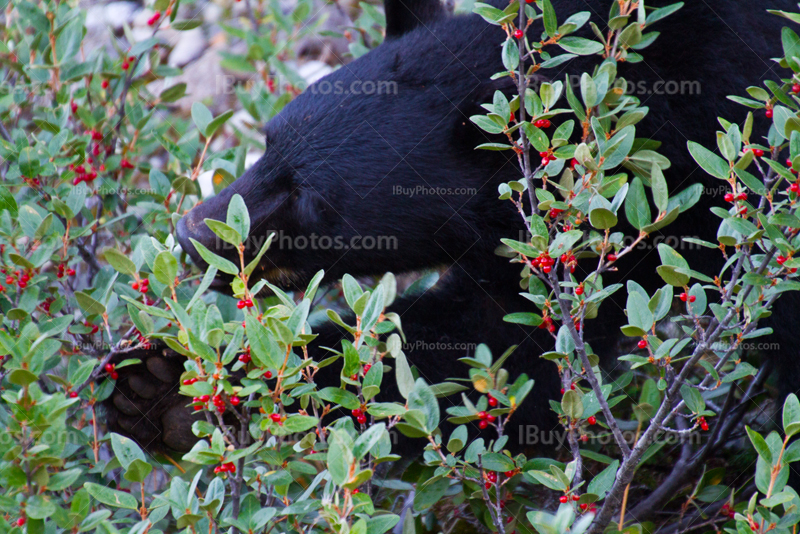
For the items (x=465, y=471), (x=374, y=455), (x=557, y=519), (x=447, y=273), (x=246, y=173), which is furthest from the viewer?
(x=447, y=273)

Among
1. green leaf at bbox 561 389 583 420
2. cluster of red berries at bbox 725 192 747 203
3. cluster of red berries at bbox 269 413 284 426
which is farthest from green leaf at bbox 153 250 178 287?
cluster of red berries at bbox 725 192 747 203

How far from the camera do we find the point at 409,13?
259cm

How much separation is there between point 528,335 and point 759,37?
4.06 ft

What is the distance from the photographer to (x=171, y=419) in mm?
2322

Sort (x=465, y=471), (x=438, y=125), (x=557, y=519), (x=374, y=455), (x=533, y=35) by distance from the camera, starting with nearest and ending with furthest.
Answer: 1. (x=557, y=519)
2. (x=374, y=455)
3. (x=465, y=471)
4. (x=533, y=35)
5. (x=438, y=125)

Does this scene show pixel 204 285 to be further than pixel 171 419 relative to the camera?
No

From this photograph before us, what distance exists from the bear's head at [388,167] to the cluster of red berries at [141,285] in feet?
1.42

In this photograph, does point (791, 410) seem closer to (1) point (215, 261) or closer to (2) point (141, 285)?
(1) point (215, 261)

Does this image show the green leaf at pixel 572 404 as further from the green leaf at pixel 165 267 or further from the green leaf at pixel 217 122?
the green leaf at pixel 217 122

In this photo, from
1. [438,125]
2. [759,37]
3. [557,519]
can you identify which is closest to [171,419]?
[438,125]

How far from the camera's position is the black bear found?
7.22ft

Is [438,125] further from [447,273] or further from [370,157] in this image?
[447,273]

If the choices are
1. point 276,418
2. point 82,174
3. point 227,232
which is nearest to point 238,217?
point 227,232

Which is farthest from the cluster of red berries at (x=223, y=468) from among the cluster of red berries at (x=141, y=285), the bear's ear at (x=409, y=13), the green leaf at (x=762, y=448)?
the bear's ear at (x=409, y=13)
